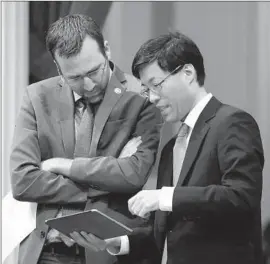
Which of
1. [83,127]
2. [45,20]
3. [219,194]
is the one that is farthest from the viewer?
[45,20]

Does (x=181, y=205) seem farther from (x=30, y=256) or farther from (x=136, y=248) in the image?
→ (x=30, y=256)

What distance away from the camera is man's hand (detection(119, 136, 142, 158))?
5.76ft

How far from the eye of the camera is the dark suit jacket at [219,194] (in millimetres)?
1515

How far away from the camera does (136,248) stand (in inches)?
68.7

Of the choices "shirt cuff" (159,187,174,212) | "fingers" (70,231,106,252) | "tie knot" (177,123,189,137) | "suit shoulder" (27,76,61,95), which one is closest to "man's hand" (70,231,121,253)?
"fingers" (70,231,106,252)

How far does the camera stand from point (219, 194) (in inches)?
58.9

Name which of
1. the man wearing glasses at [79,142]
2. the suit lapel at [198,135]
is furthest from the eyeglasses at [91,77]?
the suit lapel at [198,135]

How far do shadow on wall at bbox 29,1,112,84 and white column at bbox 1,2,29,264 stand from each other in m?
0.02

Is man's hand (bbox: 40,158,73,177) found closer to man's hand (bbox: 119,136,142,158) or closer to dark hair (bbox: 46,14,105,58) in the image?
man's hand (bbox: 119,136,142,158)

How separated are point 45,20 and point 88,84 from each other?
0.31 metres

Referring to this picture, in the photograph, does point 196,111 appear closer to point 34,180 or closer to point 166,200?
point 166,200

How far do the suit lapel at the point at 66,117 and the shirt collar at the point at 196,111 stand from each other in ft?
1.25

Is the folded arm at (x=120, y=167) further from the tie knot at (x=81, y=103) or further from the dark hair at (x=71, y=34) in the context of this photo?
the dark hair at (x=71, y=34)

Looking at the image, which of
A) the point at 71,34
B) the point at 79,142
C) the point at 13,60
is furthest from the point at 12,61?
the point at 79,142
